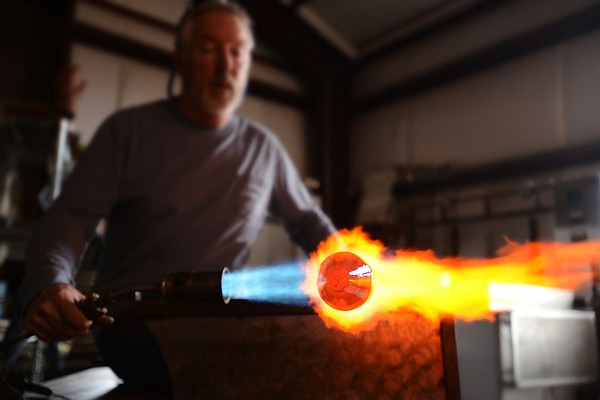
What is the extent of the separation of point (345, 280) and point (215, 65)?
0.89 meters

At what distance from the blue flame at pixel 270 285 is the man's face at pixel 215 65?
606mm

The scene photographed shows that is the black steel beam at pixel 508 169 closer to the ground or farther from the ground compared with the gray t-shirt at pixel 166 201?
farther from the ground

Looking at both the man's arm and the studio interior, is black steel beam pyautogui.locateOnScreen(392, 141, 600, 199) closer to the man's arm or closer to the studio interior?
the studio interior

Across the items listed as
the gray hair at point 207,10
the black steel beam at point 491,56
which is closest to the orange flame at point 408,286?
the gray hair at point 207,10

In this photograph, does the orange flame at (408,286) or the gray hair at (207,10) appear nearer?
the orange flame at (408,286)

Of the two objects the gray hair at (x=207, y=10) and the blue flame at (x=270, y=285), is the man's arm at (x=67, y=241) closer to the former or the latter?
the blue flame at (x=270, y=285)

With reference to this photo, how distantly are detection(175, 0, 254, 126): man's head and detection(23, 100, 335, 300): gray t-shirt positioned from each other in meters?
0.05

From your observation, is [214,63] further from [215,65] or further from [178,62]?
[178,62]

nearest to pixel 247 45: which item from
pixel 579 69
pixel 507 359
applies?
pixel 507 359

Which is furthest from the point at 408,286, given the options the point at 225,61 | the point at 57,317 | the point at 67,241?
the point at 225,61

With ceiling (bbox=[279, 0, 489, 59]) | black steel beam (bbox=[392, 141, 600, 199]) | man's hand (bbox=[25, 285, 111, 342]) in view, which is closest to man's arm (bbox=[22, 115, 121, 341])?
man's hand (bbox=[25, 285, 111, 342])

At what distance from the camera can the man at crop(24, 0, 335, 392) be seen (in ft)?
3.06

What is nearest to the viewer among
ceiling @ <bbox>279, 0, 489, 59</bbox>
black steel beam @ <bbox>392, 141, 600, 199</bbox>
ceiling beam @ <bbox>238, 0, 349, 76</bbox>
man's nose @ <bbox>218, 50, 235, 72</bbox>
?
man's nose @ <bbox>218, 50, 235, 72</bbox>

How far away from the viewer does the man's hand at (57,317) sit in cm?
71
